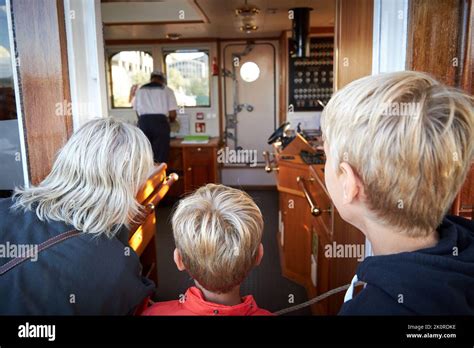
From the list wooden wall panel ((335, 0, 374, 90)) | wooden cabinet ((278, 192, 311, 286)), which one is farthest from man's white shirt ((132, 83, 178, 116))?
wooden wall panel ((335, 0, 374, 90))

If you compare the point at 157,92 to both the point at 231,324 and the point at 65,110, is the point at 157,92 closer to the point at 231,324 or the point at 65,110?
the point at 65,110

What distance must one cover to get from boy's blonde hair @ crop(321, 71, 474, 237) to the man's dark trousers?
15.3ft

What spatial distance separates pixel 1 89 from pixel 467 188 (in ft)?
4.68

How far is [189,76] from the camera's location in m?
6.18

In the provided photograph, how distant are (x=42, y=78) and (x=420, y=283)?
3.87 ft

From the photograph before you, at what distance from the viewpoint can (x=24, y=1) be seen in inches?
49.6

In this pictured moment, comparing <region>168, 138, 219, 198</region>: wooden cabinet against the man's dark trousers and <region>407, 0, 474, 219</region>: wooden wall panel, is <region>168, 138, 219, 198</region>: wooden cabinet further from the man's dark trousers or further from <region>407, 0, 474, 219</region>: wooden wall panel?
<region>407, 0, 474, 219</region>: wooden wall panel

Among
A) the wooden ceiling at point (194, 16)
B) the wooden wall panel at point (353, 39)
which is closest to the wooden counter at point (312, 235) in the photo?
the wooden wall panel at point (353, 39)

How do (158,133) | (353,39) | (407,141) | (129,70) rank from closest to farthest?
(407,141) < (353,39) < (158,133) < (129,70)

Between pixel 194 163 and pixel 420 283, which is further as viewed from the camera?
pixel 194 163

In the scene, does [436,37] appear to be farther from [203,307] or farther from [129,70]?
[129,70]

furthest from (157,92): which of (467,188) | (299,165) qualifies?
(467,188)

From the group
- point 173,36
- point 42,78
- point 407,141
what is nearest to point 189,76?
point 173,36

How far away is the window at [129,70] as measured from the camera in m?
6.07
